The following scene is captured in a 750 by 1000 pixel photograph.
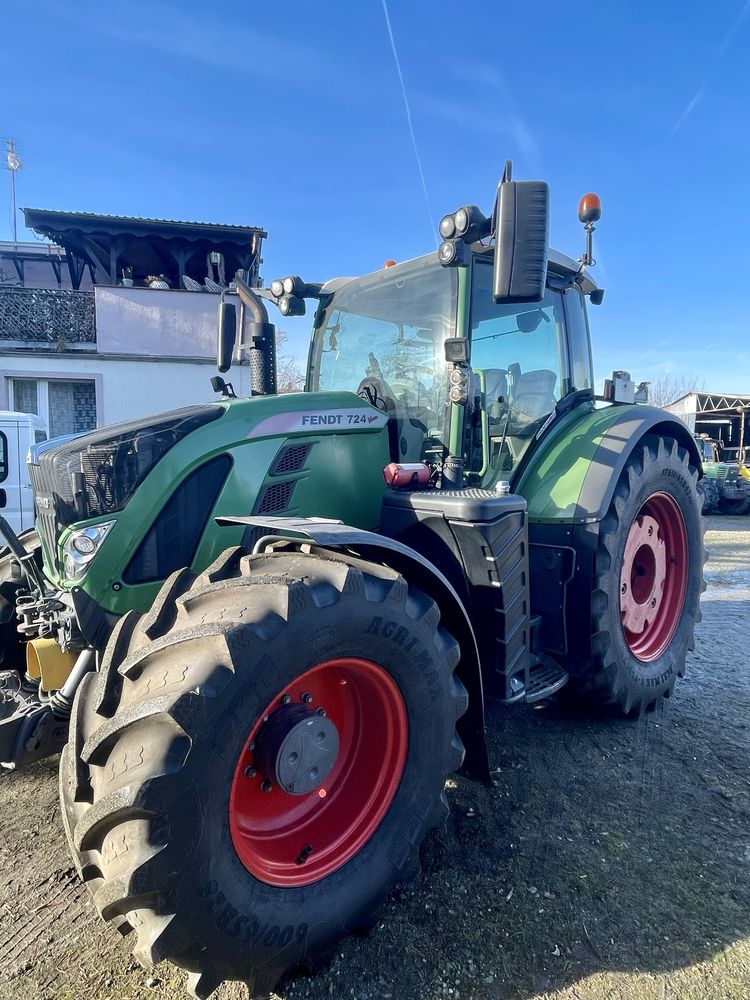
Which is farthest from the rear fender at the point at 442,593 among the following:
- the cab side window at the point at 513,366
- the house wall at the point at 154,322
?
the house wall at the point at 154,322

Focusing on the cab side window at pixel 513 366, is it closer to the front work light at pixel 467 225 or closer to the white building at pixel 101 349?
the front work light at pixel 467 225

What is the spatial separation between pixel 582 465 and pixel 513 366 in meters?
0.68

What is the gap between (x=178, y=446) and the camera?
2.33 metres

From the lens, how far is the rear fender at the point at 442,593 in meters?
2.07

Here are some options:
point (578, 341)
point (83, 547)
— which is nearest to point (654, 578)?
point (578, 341)

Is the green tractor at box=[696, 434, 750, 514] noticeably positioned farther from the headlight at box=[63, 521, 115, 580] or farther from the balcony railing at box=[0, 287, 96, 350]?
the headlight at box=[63, 521, 115, 580]

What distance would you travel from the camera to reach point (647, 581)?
3729 mm

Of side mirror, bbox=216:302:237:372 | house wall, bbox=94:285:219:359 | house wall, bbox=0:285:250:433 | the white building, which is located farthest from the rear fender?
house wall, bbox=94:285:219:359

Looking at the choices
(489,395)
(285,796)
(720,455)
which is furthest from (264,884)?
(720,455)

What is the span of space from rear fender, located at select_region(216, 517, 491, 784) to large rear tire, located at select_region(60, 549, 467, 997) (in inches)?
5.1

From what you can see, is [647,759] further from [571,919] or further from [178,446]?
[178,446]

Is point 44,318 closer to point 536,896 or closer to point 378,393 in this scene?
point 378,393

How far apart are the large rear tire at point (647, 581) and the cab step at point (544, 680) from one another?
7.1 inches

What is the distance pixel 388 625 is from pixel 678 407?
85.4 ft
